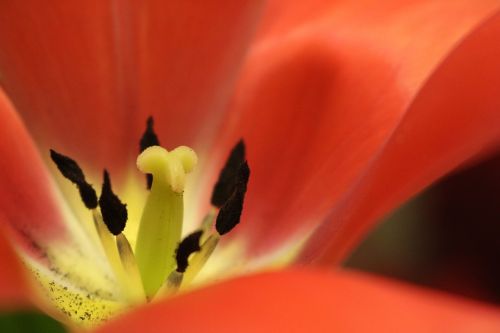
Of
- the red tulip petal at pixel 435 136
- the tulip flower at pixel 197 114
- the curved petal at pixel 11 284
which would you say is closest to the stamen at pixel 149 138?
the tulip flower at pixel 197 114

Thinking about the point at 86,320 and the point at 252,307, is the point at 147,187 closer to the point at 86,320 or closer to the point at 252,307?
the point at 86,320

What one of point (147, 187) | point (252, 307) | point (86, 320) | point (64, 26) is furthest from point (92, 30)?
point (252, 307)

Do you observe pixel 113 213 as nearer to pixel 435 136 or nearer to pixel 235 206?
pixel 235 206

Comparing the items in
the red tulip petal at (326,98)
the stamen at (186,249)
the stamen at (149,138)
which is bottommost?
the stamen at (186,249)

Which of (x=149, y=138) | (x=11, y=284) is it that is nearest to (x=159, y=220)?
(x=149, y=138)

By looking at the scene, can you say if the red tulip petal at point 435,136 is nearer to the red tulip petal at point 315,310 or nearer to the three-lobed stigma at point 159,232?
the three-lobed stigma at point 159,232

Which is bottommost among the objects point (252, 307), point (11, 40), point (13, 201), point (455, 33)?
point (252, 307)
